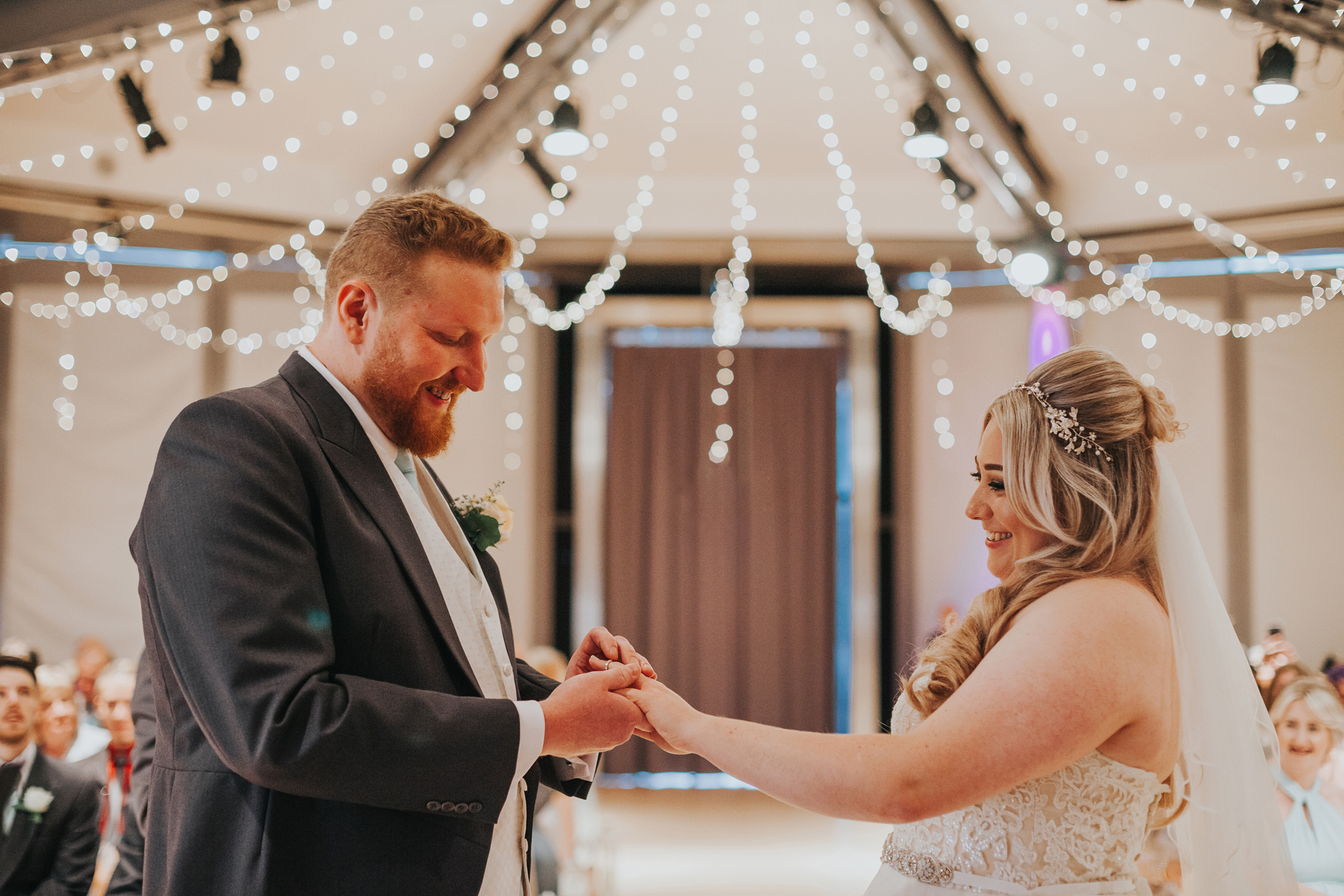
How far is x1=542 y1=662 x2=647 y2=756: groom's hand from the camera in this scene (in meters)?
1.63

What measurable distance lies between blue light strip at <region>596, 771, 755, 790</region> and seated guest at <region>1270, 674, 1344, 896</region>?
182 inches

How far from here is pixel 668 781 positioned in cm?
783

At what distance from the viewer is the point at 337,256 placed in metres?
1.81

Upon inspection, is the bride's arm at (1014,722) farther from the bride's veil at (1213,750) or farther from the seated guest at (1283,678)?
the seated guest at (1283,678)

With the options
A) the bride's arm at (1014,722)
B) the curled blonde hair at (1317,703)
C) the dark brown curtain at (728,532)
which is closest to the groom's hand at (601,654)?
the bride's arm at (1014,722)

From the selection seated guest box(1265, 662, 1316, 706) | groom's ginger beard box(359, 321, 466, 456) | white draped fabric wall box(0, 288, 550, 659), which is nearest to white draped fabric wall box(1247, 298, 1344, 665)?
seated guest box(1265, 662, 1316, 706)

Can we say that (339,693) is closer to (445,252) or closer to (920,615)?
(445,252)

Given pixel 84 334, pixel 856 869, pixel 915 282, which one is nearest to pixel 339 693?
pixel 856 869

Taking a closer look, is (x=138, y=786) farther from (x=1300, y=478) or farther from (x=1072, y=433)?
(x=1300, y=478)

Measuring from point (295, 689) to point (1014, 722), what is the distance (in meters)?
1.09

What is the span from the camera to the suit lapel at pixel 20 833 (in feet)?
10.7

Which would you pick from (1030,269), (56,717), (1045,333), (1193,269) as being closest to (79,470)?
(56,717)

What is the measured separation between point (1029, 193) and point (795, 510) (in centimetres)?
285

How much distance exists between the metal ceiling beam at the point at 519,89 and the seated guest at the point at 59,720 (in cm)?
360
